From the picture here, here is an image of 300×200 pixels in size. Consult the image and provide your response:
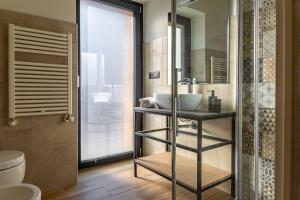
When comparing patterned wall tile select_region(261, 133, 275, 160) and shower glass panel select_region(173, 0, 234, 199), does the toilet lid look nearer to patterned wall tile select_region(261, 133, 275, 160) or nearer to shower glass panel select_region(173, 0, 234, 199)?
shower glass panel select_region(173, 0, 234, 199)

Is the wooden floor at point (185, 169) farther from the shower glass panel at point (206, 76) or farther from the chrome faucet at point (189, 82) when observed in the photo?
the chrome faucet at point (189, 82)

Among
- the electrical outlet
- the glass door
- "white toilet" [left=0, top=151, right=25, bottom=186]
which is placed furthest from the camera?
the electrical outlet

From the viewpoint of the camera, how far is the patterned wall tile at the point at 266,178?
1.50m

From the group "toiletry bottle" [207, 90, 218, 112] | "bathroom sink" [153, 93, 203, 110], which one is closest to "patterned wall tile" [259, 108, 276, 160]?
"toiletry bottle" [207, 90, 218, 112]

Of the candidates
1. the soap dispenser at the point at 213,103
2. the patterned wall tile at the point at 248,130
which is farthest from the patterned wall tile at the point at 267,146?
the soap dispenser at the point at 213,103

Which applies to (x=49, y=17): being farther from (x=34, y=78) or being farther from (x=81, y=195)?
(x=81, y=195)

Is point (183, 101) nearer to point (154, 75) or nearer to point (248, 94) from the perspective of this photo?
point (248, 94)

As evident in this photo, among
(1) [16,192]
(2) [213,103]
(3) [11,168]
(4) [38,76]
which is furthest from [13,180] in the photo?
(2) [213,103]

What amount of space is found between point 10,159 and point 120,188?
108 cm

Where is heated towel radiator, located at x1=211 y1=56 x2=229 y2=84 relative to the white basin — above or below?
above

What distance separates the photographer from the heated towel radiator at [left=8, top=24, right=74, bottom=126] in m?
1.99

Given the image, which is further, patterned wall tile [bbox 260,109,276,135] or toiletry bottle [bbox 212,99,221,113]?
toiletry bottle [bbox 212,99,221,113]

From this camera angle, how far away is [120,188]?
228 cm

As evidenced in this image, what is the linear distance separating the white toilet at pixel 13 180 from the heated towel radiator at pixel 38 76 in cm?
42
